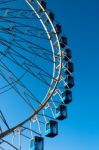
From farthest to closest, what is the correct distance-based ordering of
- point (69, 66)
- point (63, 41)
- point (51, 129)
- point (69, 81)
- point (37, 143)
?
point (63, 41)
point (69, 66)
point (69, 81)
point (51, 129)
point (37, 143)

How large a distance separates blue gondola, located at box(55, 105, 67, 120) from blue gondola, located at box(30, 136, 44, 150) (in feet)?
12.6

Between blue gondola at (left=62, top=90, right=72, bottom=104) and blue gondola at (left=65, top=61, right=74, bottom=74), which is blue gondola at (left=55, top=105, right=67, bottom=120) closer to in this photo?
blue gondola at (left=62, top=90, right=72, bottom=104)

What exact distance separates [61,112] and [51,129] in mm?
2015

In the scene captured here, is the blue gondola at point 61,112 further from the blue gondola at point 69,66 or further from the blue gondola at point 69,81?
the blue gondola at point 69,66

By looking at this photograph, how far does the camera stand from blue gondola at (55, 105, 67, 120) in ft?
90.8

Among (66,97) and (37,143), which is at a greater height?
(66,97)

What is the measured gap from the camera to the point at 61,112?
91.2 feet

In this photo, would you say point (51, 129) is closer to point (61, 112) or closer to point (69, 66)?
point (61, 112)

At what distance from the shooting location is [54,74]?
27.5 meters

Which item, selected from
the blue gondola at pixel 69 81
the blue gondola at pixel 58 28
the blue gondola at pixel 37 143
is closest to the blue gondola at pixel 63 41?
the blue gondola at pixel 58 28

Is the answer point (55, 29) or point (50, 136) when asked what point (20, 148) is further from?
point (55, 29)

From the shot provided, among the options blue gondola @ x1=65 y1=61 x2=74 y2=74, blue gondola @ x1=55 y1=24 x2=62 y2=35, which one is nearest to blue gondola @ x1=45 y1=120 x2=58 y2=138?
blue gondola @ x1=65 y1=61 x2=74 y2=74

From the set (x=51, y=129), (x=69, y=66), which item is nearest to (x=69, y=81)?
(x=69, y=66)

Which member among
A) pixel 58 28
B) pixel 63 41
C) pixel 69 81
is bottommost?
pixel 69 81
